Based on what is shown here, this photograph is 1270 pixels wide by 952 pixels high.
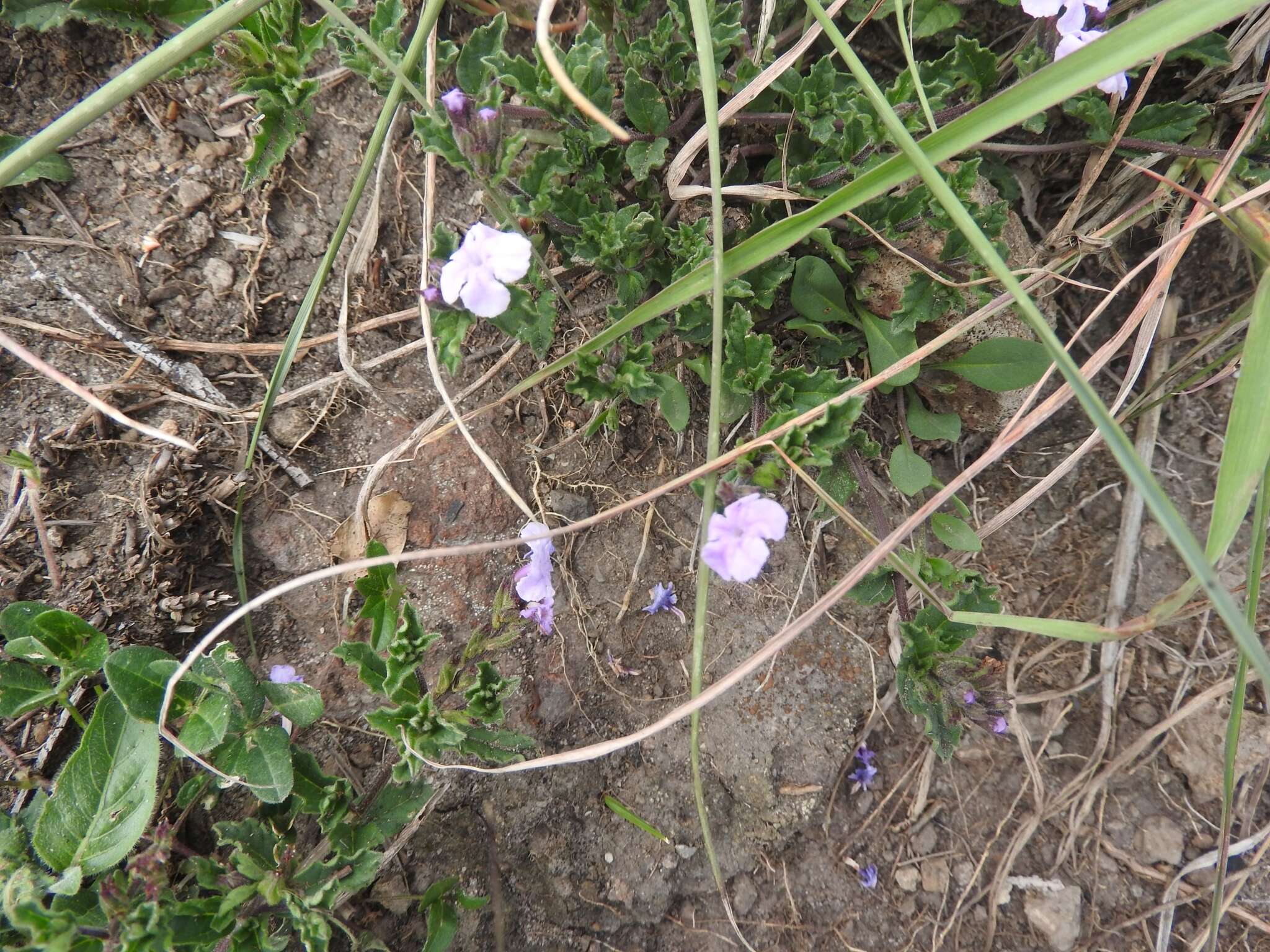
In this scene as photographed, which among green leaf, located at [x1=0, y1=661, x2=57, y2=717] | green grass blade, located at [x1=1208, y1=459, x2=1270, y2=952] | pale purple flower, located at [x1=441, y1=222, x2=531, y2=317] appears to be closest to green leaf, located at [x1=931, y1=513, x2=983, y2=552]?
green grass blade, located at [x1=1208, y1=459, x2=1270, y2=952]

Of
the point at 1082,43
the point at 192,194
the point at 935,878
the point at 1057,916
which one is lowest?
the point at 1057,916

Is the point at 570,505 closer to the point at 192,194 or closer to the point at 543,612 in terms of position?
the point at 543,612

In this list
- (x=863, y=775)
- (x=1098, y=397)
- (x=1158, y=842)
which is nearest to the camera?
(x=1098, y=397)

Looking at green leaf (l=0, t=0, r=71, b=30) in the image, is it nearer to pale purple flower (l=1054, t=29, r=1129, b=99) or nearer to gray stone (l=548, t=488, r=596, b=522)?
gray stone (l=548, t=488, r=596, b=522)

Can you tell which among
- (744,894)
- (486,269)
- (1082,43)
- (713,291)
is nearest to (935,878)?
(744,894)

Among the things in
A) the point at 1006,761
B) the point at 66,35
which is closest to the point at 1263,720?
the point at 1006,761

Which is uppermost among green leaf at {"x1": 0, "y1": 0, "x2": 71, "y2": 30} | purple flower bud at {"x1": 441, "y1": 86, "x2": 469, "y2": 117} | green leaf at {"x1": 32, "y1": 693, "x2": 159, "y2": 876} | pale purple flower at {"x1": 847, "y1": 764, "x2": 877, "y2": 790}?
green leaf at {"x1": 0, "y1": 0, "x2": 71, "y2": 30}

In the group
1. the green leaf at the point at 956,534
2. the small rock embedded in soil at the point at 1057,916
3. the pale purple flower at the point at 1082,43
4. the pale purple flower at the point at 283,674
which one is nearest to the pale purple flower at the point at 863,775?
the small rock embedded in soil at the point at 1057,916
